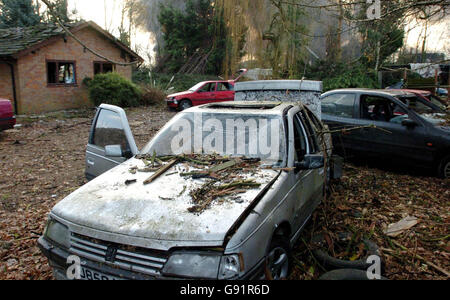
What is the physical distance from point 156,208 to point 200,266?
64 centimetres

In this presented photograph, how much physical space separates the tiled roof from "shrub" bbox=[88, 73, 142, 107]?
108 inches

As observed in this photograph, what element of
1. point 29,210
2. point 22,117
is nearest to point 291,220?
point 29,210

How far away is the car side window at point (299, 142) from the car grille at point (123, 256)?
1.87m

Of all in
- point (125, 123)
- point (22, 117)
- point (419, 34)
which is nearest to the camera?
point (125, 123)

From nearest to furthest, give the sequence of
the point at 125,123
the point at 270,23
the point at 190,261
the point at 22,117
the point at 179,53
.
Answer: the point at 190,261
the point at 125,123
the point at 270,23
the point at 22,117
the point at 179,53

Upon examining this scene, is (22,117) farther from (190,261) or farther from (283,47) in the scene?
(190,261)

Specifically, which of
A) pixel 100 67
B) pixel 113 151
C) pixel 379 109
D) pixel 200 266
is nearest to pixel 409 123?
pixel 379 109

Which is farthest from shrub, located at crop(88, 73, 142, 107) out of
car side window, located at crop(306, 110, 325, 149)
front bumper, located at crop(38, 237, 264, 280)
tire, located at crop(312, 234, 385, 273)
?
tire, located at crop(312, 234, 385, 273)

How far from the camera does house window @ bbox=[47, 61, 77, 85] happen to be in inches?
647

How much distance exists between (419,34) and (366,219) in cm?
371

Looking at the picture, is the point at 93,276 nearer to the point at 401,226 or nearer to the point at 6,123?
the point at 401,226

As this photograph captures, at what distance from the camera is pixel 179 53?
27.0 metres

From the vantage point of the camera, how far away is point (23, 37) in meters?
15.8

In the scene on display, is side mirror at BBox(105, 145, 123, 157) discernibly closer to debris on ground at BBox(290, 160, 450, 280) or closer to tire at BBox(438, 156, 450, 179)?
debris on ground at BBox(290, 160, 450, 280)
